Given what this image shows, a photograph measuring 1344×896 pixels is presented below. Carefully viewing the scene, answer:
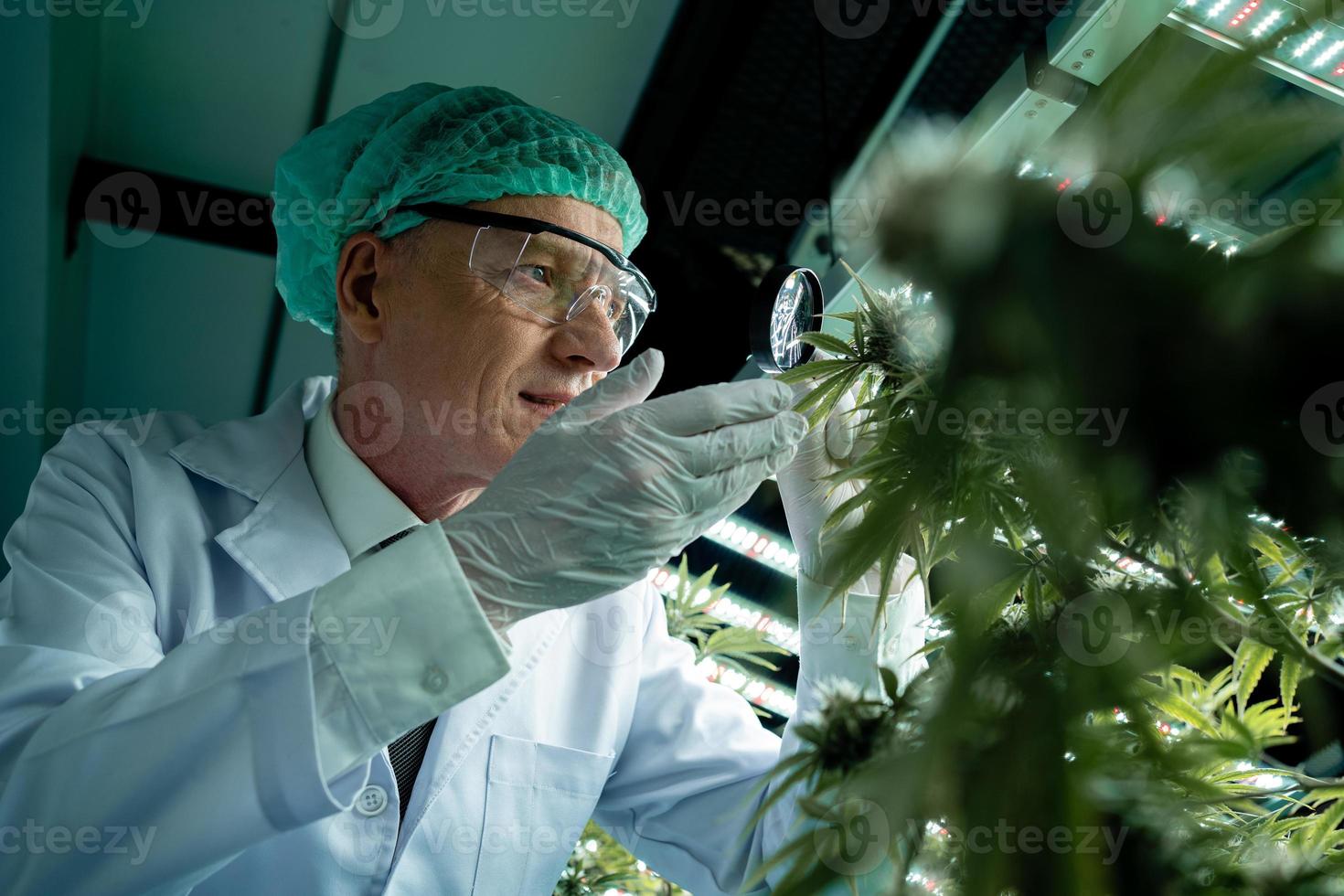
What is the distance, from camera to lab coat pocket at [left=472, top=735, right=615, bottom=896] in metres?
1.55

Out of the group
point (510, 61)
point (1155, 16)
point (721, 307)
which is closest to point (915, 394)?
point (1155, 16)

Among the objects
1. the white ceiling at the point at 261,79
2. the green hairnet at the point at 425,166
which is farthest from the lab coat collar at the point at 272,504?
the white ceiling at the point at 261,79

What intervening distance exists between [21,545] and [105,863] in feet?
1.85

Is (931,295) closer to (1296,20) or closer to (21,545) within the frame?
(1296,20)

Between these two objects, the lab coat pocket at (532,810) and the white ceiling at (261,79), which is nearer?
the lab coat pocket at (532,810)

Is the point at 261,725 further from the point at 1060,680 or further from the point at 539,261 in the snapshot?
the point at 539,261

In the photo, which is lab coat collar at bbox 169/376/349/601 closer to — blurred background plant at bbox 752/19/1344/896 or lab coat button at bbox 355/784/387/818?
lab coat button at bbox 355/784/387/818

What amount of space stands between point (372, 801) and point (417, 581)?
0.59 meters

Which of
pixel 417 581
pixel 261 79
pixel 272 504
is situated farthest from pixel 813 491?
pixel 261 79

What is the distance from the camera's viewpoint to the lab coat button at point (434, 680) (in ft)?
3.12

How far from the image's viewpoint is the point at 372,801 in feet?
4.58

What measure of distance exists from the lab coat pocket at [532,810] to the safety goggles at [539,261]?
0.73m

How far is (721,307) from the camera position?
276 centimetres

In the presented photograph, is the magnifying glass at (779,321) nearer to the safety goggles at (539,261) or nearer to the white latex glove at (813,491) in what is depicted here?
the white latex glove at (813,491)
